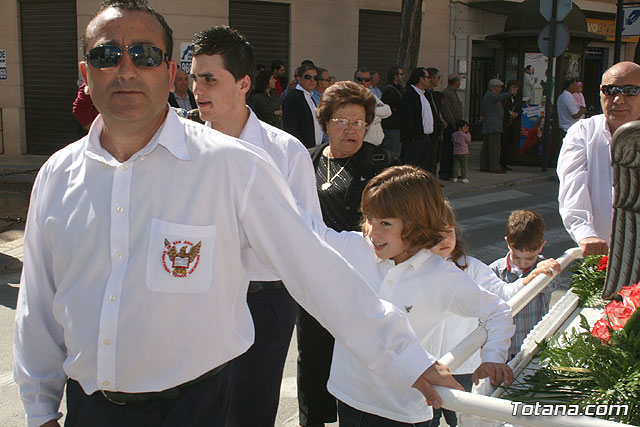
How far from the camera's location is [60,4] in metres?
16.0

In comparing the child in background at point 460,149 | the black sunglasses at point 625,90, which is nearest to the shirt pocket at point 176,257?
the black sunglasses at point 625,90

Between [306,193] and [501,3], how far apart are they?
19220mm

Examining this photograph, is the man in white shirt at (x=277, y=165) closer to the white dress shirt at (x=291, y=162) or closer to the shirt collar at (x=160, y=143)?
the white dress shirt at (x=291, y=162)

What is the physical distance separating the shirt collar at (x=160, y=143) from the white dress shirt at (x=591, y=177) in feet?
8.67

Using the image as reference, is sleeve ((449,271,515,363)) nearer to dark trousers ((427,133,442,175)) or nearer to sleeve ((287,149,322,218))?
sleeve ((287,149,322,218))

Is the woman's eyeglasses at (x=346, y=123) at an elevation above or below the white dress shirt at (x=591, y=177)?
above

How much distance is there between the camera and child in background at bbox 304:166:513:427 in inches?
108

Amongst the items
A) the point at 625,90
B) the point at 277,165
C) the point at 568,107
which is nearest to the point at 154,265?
the point at 277,165

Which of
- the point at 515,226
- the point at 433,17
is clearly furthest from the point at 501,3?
the point at 515,226

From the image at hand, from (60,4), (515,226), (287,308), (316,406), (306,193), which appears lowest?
(316,406)

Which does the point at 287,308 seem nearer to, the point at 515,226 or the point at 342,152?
the point at 342,152

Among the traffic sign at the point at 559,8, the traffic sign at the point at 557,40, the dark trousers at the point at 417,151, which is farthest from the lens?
the traffic sign at the point at 557,40

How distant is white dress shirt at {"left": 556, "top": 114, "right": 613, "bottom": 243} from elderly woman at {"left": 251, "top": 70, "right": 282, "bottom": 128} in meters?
6.56

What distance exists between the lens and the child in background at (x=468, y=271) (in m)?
3.08
